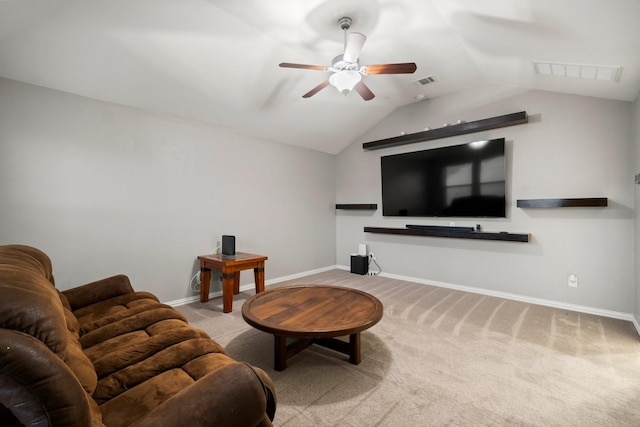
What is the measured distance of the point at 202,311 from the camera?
3.24m

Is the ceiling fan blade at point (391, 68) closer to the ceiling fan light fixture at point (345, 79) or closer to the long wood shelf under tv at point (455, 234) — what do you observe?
the ceiling fan light fixture at point (345, 79)

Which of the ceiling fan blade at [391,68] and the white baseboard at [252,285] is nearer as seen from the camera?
the ceiling fan blade at [391,68]

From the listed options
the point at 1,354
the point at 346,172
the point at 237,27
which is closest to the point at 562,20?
the point at 237,27

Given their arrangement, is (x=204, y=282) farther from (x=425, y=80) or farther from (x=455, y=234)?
(x=425, y=80)

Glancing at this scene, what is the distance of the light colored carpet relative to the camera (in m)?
1.62

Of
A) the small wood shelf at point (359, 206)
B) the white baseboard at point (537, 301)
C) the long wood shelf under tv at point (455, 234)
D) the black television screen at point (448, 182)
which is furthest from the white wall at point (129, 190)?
the white baseboard at point (537, 301)

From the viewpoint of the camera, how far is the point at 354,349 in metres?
2.10

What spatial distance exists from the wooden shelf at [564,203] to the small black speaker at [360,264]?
2.40 meters

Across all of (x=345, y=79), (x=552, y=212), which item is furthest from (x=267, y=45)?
(x=552, y=212)

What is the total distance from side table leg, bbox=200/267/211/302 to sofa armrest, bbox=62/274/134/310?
3.84ft

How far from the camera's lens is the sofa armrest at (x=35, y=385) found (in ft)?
2.16

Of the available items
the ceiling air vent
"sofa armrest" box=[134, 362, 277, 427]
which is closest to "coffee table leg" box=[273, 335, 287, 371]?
"sofa armrest" box=[134, 362, 277, 427]

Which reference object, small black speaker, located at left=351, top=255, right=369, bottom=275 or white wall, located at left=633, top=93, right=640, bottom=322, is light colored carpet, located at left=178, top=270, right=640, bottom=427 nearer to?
white wall, located at left=633, top=93, right=640, bottom=322

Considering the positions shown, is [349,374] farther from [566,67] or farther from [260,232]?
[566,67]
